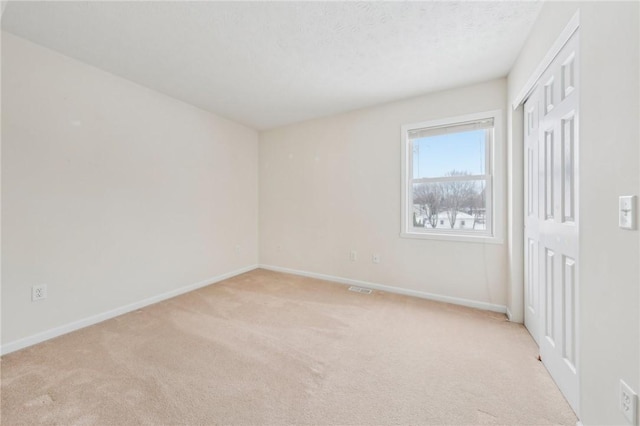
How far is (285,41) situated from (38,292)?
2.92 metres

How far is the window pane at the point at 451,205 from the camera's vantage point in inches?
112

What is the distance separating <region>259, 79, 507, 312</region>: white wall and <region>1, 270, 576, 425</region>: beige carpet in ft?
1.70

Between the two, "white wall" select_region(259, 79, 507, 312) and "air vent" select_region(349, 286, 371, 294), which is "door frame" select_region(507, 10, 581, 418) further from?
"air vent" select_region(349, 286, 371, 294)

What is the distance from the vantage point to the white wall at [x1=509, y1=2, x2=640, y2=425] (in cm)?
90

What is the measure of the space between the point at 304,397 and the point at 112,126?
3013 mm

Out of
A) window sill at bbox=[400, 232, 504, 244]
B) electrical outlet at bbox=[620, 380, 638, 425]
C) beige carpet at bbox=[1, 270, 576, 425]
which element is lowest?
beige carpet at bbox=[1, 270, 576, 425]

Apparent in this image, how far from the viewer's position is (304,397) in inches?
59.1

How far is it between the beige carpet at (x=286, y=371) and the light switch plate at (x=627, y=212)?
115 cm

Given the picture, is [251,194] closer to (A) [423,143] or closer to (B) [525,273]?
(A) [423,143]

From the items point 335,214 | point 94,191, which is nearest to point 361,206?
point 335,214

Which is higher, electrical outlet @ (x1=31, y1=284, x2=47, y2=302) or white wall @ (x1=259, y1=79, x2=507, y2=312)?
white wall @ (x1=259, y1=79, x2=507, y2=312)

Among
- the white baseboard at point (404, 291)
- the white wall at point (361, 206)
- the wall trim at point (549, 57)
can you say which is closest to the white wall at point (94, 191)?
the white wall at point (361, 206)

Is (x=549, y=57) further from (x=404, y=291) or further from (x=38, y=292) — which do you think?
(x=38, y=292)

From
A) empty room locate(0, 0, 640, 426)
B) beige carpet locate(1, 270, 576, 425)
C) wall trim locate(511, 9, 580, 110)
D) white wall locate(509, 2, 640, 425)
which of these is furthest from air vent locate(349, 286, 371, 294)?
wall trim locate(511, 9, 580, 110)
